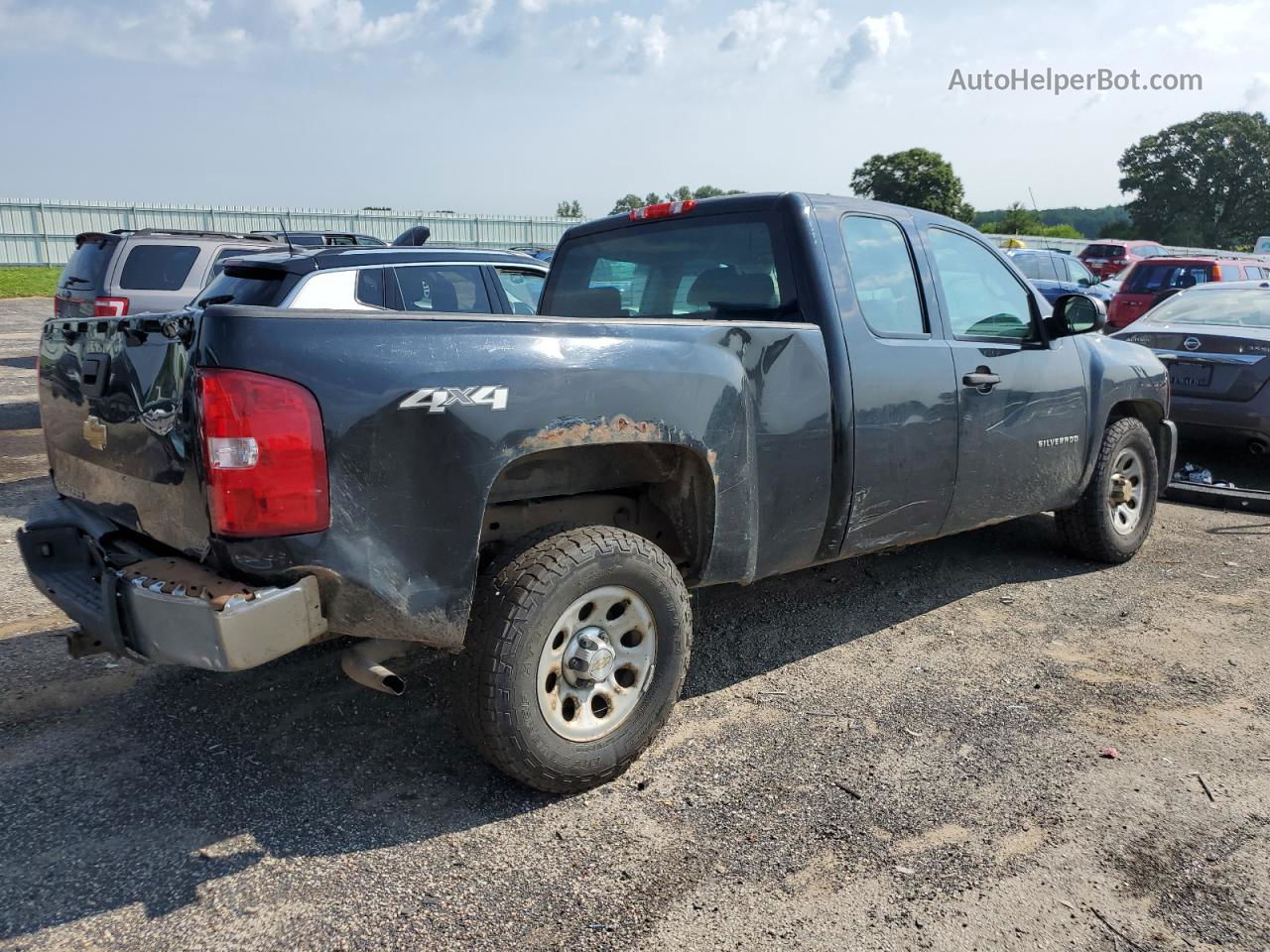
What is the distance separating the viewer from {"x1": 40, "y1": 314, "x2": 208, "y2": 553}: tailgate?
9.04 feet

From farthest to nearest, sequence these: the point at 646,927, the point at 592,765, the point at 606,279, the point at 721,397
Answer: the point at 606,279 → the point at 721,397 → the point at 592,765 → the point at 646,927

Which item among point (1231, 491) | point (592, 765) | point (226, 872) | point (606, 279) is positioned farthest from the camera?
point (1231, 491)

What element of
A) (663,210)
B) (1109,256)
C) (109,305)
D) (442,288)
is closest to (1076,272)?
(1109,256)

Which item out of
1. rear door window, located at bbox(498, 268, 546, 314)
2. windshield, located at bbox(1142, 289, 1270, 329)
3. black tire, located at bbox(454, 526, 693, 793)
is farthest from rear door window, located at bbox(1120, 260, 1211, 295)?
black tire, located at bbox(454, 526, 693, 793)

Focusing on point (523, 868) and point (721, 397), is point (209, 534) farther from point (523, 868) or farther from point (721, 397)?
point (721, 397)

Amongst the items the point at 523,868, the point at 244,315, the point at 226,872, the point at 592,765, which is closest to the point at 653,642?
the point at 592,765

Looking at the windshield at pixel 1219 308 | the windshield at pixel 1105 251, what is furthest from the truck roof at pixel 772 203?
the windshield at pixel 1105 251

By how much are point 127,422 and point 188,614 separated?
0.76 meters

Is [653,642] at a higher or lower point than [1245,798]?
higher

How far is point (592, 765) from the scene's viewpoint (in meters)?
3.17

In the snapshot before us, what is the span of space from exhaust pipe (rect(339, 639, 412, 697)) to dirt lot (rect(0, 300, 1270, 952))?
0.29 metres

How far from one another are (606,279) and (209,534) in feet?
8.07

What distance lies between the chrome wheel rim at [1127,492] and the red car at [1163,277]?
1089cm

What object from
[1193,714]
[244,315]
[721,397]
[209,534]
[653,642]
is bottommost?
[1193,714]
